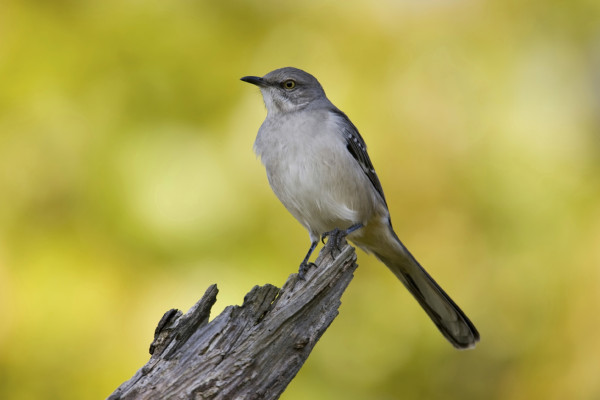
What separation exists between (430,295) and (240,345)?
7.58ft

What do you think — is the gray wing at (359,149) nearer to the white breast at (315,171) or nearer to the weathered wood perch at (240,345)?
the white breast at (315,171)

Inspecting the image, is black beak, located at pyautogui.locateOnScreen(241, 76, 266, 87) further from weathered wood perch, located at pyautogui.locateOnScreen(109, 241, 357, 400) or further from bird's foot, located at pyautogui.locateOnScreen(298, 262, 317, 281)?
weathered wood perch, located at pyautogui.locateOnScreen(109, 241, 357, 400)

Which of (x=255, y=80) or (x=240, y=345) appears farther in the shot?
(x=255, y=80)

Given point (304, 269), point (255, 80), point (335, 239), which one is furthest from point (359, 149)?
point (304, 269)

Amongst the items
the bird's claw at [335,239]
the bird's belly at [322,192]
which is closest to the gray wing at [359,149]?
the bird's belly at [322,192]

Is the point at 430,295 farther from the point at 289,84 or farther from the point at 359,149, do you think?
the point at 289,84

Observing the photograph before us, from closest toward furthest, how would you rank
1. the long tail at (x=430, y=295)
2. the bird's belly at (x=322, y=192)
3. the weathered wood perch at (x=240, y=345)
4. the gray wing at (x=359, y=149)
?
the weathered wood perch at (x=240, y=345), the bird's belly at (x=322, y=192), the long tail at (x=430, y=295), the gray wing at (x=359, y=149)

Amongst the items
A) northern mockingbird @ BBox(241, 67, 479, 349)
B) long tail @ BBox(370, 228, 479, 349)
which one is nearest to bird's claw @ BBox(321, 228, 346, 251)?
northern mockingbird @ BBox(241, 67, 479, 349)

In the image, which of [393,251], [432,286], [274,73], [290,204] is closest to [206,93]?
[274,73]

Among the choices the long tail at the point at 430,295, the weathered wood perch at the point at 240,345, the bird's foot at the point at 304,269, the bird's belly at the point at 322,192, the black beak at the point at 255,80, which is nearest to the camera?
the weathered wood perch at the point at 240,345

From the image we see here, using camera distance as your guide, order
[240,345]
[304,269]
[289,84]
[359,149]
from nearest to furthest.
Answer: [240,345] → [304,269] → [359,149] → [289,84]

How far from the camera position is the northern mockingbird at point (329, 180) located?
5109 mm

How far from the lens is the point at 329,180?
5.11 metres

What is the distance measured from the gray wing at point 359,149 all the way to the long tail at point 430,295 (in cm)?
47
